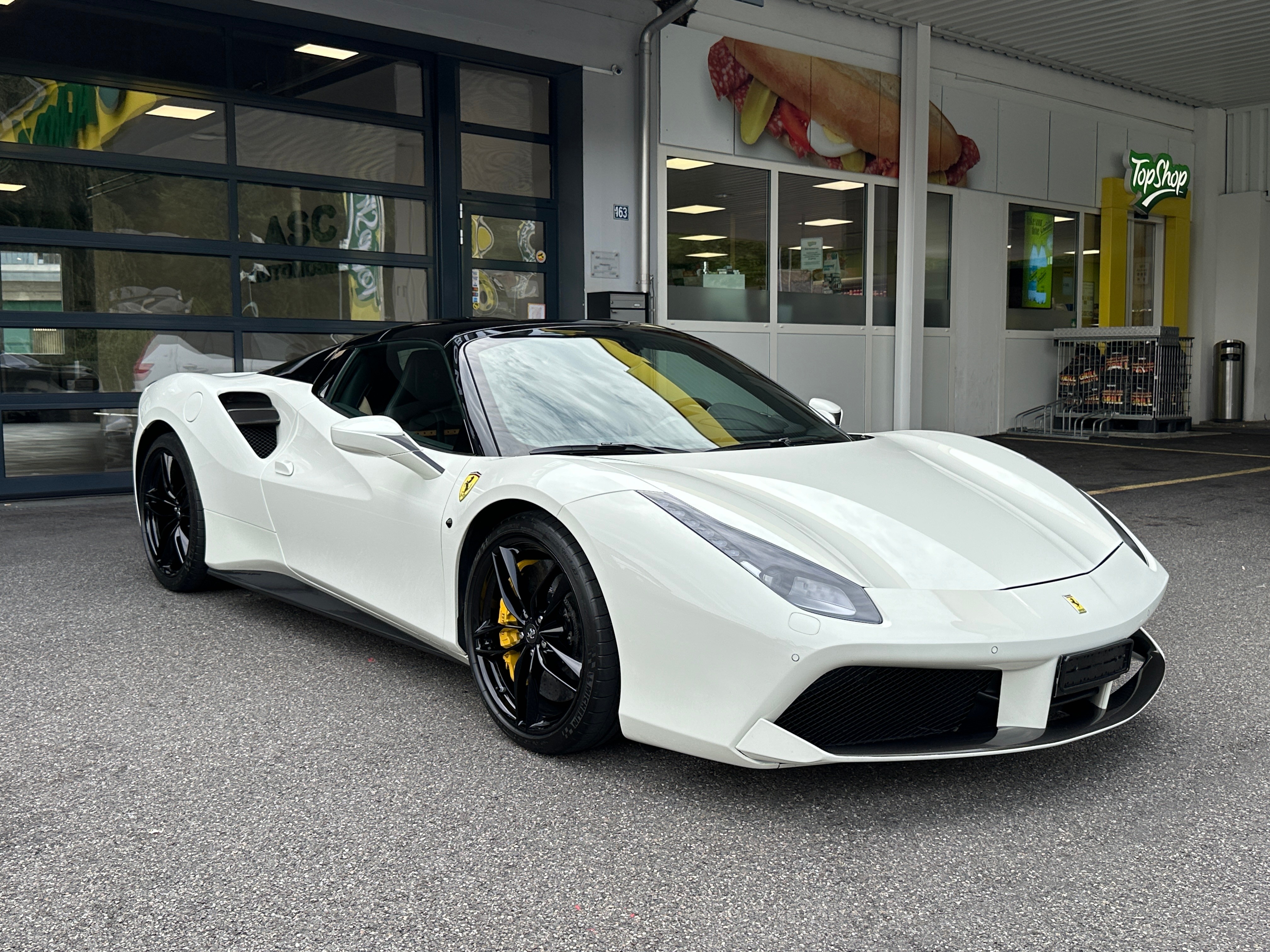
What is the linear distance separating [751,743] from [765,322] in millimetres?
9423

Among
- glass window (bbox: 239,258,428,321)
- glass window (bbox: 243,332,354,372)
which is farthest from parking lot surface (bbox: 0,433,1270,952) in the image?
glass window (bbox: 239,258,428,321)

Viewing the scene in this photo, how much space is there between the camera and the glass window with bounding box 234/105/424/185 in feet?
28.1

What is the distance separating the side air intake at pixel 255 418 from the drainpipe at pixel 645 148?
21.3 feet

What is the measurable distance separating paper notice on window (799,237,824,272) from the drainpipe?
2090 mm

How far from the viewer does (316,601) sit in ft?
12.2

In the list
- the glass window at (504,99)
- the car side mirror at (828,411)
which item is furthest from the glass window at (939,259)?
the car side mirror at (828,411)

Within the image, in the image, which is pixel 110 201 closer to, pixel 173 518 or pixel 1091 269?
pixel 173 518

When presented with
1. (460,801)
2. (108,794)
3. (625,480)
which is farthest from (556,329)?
(108,794)

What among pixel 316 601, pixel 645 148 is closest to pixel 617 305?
pixel 645 148

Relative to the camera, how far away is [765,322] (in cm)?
1145

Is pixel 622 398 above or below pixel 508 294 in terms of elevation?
below

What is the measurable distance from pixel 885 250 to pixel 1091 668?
34.6 ft

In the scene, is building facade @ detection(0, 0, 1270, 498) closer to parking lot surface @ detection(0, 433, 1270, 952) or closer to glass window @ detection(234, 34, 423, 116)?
glass window @ detection(234, 34, 423, 116)

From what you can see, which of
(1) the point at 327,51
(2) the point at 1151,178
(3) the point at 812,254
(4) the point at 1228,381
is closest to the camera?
(1) the point at 327,51
